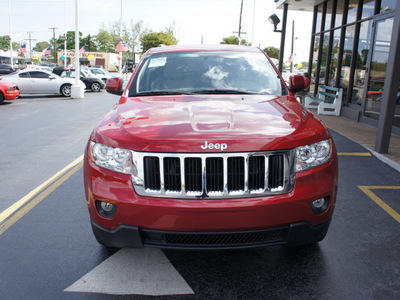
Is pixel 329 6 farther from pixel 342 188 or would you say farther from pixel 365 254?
pixel 365 254

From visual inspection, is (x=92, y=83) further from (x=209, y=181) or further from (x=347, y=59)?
(x=209, y=181)

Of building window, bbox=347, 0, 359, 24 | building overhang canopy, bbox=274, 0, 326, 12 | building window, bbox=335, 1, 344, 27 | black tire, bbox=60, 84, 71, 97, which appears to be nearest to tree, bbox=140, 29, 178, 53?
black tire, bbox=60, 84, 71, 97

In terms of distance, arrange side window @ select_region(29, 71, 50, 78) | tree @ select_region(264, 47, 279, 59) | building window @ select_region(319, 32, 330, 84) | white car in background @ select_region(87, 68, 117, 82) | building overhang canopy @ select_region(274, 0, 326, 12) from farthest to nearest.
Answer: tree @ select_region(264, 47, 279, 59)
white car in background @ select_region(87, 68, 117, 82)
side window @ select_region(29, 71, 50, 78)
building overhang canopy @ select_region(274, 0, 326, 12)
building window @ select_region(319, 32, 330, 84)

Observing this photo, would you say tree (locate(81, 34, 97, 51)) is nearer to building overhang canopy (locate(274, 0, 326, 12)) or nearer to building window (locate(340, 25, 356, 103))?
building overhang canopy (locate(274, 0, 326, 12))

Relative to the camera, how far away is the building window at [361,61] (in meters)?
12.0

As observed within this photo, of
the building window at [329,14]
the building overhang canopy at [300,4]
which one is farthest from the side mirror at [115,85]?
the building overhang canopy at [300,4]

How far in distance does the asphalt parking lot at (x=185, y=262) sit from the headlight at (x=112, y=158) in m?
0.89

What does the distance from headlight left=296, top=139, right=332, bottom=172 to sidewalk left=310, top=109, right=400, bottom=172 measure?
419 cm

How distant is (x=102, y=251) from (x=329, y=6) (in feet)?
50.1

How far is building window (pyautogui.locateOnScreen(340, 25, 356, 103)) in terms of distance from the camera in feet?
44.0

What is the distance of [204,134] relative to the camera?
8.82ft

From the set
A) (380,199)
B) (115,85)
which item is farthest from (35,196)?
(380,199)

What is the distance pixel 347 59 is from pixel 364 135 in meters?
5.10

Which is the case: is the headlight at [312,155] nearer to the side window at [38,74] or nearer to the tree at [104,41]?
the side window at [38,74]
